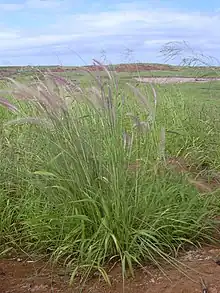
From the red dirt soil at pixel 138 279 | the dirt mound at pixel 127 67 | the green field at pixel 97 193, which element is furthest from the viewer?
the dirt mound at pixel 127 67

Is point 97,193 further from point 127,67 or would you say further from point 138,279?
point 127,67

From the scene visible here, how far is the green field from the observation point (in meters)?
3.33

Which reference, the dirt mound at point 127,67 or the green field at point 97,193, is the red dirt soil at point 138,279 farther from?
the dirt mound at point 127,67

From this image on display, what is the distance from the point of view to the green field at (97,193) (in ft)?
10.9

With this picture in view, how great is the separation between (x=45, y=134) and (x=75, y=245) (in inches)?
29.5

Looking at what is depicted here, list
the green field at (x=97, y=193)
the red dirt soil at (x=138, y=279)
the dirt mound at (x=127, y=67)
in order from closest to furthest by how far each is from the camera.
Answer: the red dirt soil at (x=138, y=279), the green field at (x=97, y=193), the dirt mound at (x=127, y=67)

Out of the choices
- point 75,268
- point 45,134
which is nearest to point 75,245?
point 75,268

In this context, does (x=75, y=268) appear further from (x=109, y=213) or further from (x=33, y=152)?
(x=33, y=152)

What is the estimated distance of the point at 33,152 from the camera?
3.96 meters

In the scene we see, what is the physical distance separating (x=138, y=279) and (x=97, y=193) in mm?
570

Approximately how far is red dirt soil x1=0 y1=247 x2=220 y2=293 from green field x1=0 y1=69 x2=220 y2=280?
0.08m

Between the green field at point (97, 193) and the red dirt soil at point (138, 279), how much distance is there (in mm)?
77

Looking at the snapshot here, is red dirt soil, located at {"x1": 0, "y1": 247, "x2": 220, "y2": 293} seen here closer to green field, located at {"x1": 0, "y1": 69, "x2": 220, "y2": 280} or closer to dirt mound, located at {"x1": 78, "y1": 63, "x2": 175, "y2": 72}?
green field, located at {"x1": 0, "y1": 69, "x2": 220, "y2": 280}

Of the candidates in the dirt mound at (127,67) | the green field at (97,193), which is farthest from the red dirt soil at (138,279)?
the dirt mound at (127,67)
